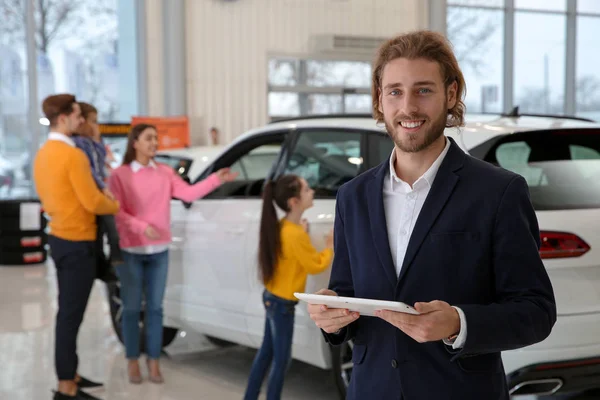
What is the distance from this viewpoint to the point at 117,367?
542 cm

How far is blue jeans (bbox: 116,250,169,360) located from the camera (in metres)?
4.91

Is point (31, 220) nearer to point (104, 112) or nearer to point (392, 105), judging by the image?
point (104, 112)

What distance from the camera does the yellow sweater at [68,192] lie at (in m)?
4.43

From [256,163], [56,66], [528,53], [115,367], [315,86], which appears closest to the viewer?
[256,163]

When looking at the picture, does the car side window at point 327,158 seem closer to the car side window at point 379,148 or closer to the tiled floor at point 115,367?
the car side window at point 379,148

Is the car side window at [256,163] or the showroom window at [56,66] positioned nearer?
the car side window at [256,163]

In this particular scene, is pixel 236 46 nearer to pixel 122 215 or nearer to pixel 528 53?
pixel 528 53

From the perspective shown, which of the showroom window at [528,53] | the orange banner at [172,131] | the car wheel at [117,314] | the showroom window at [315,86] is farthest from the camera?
the showroom window at [528,53]

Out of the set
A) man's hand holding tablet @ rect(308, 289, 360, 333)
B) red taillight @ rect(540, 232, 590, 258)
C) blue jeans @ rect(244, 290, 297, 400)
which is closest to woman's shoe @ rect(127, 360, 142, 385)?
blue jeans @ rect(244, 290, 297, 400)

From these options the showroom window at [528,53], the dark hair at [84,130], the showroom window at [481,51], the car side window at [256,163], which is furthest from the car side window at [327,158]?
the showroom window at [481,51]

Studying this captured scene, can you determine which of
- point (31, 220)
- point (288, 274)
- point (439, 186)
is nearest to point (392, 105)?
point (439, 186)

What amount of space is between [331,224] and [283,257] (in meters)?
0.30

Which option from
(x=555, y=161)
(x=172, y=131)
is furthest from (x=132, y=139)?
(x=172, y=131)

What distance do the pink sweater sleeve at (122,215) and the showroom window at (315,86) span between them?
905 centimetres
